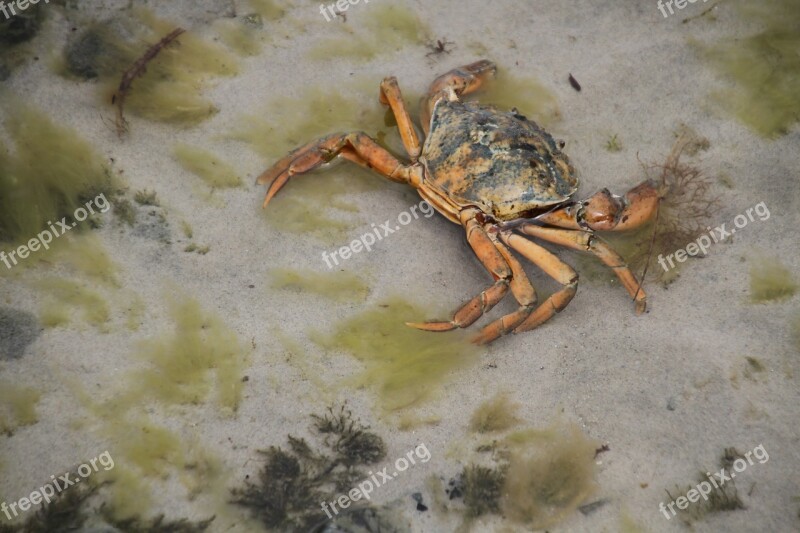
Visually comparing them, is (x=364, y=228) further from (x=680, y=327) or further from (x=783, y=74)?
(x=783, y=74)

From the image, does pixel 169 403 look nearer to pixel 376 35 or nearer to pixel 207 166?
pixel 207 166

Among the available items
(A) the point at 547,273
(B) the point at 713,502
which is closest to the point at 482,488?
(B) the point at 713,502

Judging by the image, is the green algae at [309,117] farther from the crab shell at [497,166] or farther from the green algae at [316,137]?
the crab shell at [497,166]

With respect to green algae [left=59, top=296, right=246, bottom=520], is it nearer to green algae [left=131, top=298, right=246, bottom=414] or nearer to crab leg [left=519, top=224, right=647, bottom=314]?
green algae [left=131, top=298, right=246, bottom=414]

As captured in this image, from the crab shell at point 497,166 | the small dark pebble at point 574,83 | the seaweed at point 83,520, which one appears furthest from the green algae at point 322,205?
the seaweed at point 83,520

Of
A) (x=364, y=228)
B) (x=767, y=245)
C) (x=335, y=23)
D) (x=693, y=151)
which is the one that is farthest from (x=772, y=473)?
(x=335, y=23)

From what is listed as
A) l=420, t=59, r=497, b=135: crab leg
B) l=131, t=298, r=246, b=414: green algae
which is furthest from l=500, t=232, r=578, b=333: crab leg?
l=131, t=298, r=246, b=414: green algae
